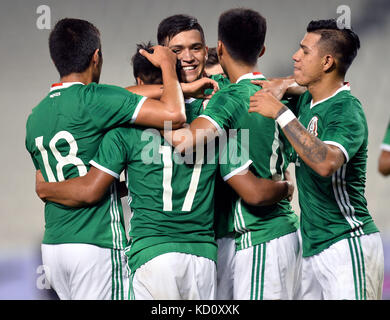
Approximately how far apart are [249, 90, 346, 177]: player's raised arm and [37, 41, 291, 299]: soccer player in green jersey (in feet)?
1.06

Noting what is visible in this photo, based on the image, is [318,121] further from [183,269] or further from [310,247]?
[183,269]

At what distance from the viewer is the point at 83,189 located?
285 cm

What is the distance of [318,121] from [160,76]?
2.94ft

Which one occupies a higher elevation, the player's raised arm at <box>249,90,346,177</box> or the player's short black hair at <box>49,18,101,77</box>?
the player's short black hair at <box>49,18,101,77</box>

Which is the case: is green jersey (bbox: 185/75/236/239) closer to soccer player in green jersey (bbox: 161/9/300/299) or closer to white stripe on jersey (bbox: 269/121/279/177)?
soccer player in green jersey (bbox: 161/9/300/299)

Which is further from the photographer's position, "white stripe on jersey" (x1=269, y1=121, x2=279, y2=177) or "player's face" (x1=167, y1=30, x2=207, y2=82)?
"player's face" (x1=167, y1=30, x2=207, y2=82)

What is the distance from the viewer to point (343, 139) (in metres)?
2.75

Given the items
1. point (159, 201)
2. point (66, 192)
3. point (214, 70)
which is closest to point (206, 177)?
point (159, 201)

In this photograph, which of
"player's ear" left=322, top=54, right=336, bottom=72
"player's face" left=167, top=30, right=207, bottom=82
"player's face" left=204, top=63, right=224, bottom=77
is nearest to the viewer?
"player's ear" left=322, top=54, right=336, bottom=72

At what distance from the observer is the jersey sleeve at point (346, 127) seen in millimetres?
2754

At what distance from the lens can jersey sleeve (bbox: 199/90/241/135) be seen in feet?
9.29

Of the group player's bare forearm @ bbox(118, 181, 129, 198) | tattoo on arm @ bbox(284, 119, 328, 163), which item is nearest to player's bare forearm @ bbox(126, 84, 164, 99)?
player's bare forearm @ bbox(118, 181, 129, 198)

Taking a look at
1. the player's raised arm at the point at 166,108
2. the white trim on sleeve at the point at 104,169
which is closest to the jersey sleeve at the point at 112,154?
the white trim on sleeve at the point at 104,169

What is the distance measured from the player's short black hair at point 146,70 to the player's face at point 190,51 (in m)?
0.55
